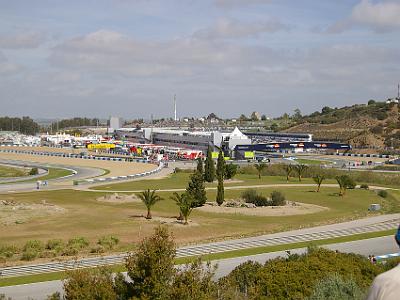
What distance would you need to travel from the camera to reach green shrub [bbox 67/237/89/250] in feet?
123

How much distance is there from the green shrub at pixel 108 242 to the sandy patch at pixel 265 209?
17.7 metres

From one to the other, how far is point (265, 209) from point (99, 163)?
230 feet

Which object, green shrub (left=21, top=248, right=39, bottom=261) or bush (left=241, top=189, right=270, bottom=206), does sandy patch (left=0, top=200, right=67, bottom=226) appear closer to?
green shrub (left=21, top=248, right=39, bottom=261)

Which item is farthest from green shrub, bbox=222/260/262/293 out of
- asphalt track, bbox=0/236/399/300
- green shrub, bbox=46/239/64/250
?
green shrub, bbox=46/239/64/250

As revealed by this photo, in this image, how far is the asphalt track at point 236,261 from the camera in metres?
25.9

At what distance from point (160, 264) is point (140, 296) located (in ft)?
3.22

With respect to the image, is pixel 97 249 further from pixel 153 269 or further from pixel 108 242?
pixel 153 269

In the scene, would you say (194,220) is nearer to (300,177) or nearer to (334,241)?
(334,241)

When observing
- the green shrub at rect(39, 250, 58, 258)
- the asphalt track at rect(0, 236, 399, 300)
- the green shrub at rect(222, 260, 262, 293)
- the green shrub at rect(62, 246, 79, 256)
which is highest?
the green shrub at rect(222, 260, 262, 293)

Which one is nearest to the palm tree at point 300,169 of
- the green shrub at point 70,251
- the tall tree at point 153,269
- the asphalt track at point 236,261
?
the asphalt track at point 236,261

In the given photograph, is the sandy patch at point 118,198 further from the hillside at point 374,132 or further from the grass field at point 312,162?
the hillside at point 374,132

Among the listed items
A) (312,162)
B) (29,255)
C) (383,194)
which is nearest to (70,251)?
(29,255)

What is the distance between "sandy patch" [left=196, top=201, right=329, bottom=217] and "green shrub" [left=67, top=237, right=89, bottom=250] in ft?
62.5

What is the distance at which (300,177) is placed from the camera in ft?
293
